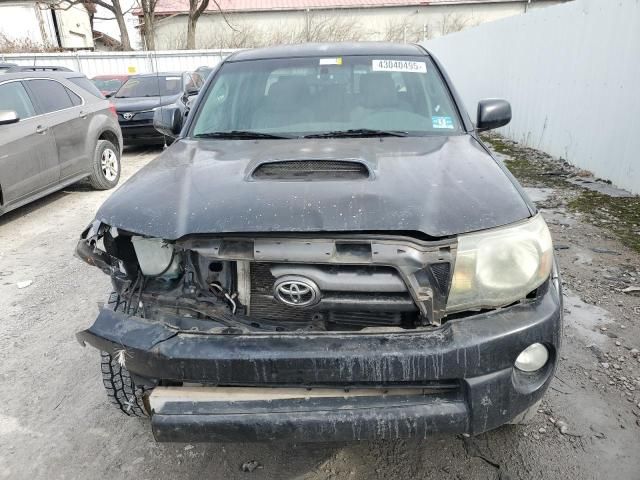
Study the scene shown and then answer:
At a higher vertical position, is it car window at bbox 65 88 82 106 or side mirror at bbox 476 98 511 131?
side mirror at bbox 476 98 511 131

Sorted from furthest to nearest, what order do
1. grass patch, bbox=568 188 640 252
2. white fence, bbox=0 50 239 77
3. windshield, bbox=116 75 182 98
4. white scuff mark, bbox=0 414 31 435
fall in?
white fence, bbox=0 50 239 77 < windshield, bbox=116 75 182 98 < grass patch, bbox=568 188 640 252 < white scuff mark, bbox=0 414 31 435

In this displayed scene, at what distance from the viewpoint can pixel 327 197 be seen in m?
1.85

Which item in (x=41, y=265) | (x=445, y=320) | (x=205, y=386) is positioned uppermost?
(x=445, y=320)

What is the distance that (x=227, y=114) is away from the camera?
3.11 m

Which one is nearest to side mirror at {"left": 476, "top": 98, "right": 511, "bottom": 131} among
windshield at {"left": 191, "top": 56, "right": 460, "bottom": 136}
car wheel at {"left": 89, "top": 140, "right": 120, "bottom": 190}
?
windshield at {"left": 191, "top": 56, "right": 460, "bottom": 136}

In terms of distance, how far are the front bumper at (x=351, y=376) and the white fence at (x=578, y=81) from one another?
16.1 feet

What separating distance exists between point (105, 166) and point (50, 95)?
1.23 m

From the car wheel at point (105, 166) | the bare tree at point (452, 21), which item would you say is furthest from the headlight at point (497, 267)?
the bare tree at point (452, 21)

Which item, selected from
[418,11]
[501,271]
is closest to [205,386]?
[501,271]

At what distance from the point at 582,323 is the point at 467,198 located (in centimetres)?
184

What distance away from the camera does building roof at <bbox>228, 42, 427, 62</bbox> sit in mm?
3297

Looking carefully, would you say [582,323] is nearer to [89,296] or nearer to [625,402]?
[625,402]

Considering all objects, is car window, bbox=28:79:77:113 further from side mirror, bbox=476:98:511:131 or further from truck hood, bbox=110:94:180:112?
side mirror, bbox=476:98:511:131

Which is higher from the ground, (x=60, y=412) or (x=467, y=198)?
(x=467, y=198)
